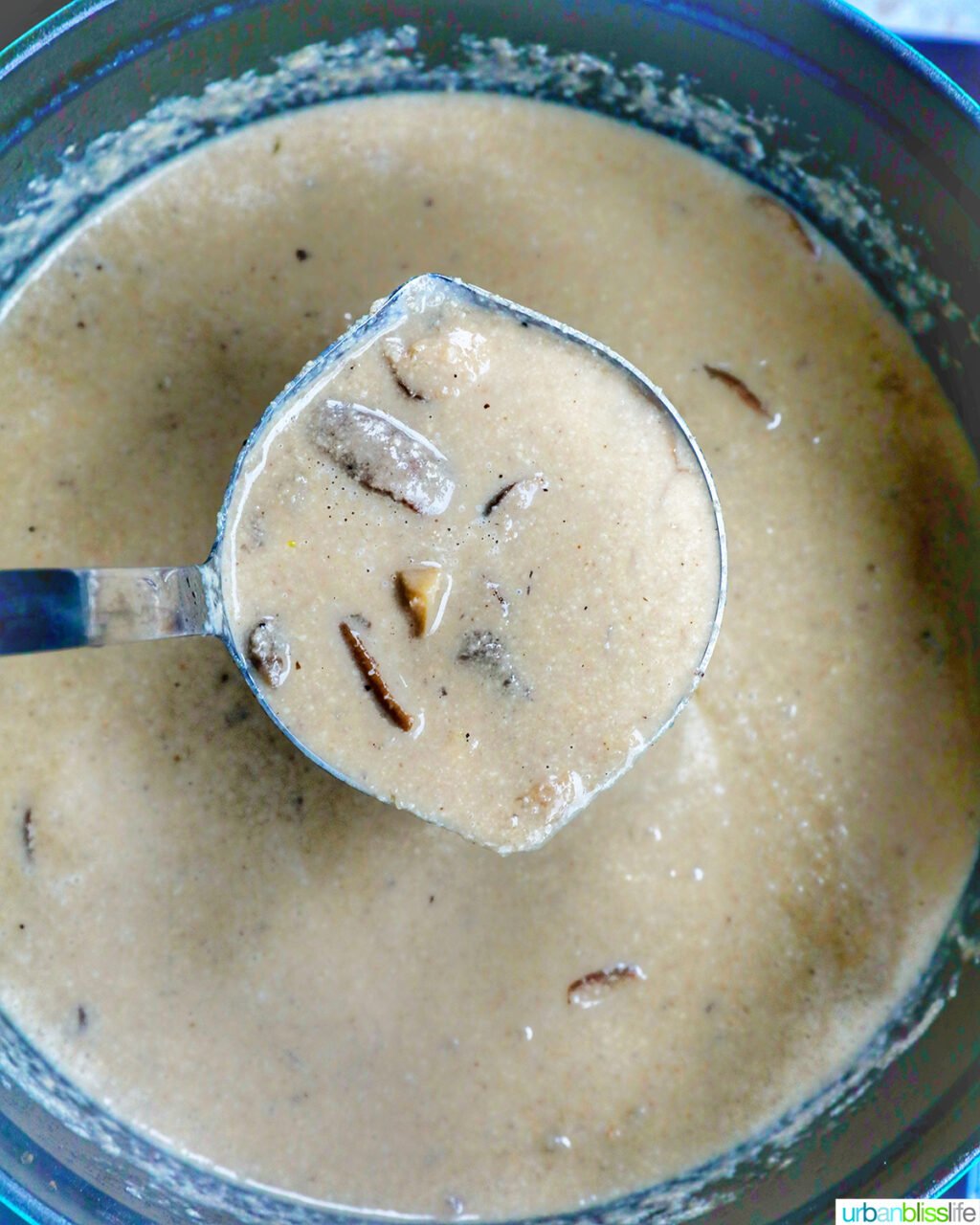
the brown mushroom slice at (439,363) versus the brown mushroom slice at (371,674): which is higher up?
the brown mushroom slice at (439,363)

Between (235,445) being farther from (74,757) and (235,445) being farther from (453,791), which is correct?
(453,791)

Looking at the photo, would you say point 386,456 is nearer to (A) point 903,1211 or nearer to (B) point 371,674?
(B) point 371,674

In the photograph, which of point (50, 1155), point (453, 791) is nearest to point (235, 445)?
point (453, 791)

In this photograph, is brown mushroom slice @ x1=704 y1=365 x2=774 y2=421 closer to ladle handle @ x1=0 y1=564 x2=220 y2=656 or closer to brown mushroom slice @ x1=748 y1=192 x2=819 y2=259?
brown mushroom slice @ x1=748 y1=192 x2=819 y2=259

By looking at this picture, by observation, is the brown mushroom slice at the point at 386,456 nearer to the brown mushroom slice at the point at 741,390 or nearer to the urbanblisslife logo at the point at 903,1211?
the brown mushroom slice at the point at 741,390

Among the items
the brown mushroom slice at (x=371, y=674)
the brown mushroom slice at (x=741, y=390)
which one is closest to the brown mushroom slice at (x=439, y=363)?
the brown mushroom slice at (x=371, y=674)

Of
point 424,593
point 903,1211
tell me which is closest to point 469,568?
point 424,593
